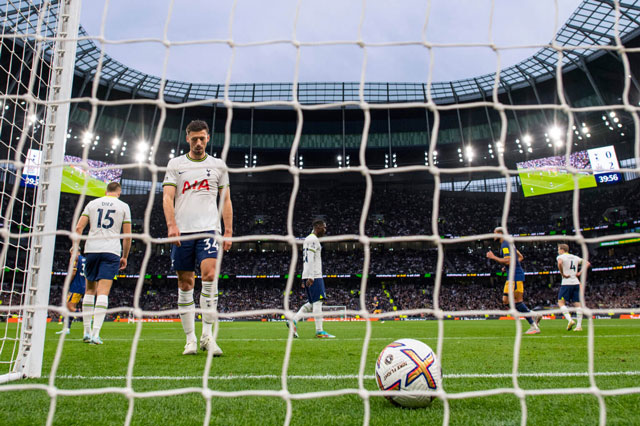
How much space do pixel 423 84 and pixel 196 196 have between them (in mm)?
30899

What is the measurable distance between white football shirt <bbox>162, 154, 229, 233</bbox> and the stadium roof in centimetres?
2030

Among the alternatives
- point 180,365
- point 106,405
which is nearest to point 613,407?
point 106,405

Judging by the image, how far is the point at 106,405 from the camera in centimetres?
248

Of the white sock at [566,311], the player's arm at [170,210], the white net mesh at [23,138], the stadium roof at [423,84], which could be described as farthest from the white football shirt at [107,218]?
the stadium roof at [423,84]

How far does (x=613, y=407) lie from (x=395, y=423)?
122 centimetres

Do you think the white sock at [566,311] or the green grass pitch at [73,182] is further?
the green grass pitch at [73,182]

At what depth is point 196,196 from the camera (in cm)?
446

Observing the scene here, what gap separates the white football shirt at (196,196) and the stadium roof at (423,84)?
20296mm

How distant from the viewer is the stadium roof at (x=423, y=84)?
2405cm

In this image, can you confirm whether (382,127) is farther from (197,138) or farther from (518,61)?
(197,138)

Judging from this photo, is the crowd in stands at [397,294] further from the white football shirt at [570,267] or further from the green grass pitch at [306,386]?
the green grass pitch at [306,386]

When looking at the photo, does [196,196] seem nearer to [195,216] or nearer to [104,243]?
[195,216]

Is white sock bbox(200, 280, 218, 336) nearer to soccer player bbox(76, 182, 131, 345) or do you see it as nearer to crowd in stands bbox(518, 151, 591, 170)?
soccer player bbox(76, 182, 131, 345)

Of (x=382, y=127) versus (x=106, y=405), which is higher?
(x=382, y=127)
